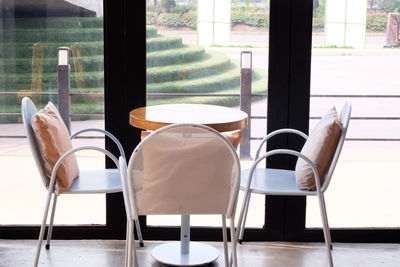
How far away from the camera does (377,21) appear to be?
395cm

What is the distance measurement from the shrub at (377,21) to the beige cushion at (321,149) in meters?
0.91

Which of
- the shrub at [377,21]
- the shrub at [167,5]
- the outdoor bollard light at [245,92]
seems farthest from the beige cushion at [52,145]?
the shrub at [377,21]

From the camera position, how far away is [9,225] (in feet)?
13.3

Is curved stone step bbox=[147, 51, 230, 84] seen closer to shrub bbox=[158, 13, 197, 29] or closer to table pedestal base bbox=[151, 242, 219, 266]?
shrub bbox=[158, 13, 197, 29]

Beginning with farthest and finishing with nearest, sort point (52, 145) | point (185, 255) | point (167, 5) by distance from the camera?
→ point (167, 5), point (185, 255), point (52, 145)

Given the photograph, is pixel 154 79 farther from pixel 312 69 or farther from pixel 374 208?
pixel 374 208

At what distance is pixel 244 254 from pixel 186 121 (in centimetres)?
104

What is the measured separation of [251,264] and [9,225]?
1.61 metres

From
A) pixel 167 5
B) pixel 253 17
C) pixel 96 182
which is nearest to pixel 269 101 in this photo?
pixel 253 17

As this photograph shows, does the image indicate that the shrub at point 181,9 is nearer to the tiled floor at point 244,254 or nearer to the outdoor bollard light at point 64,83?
the outdoor bollard light at point 64,83

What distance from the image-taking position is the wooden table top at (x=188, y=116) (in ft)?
10.5

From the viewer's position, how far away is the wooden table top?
10.5 feet

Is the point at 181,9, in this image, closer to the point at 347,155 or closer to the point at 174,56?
the point at 174,56

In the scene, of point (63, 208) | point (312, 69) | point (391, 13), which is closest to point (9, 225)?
point (63, 208)
